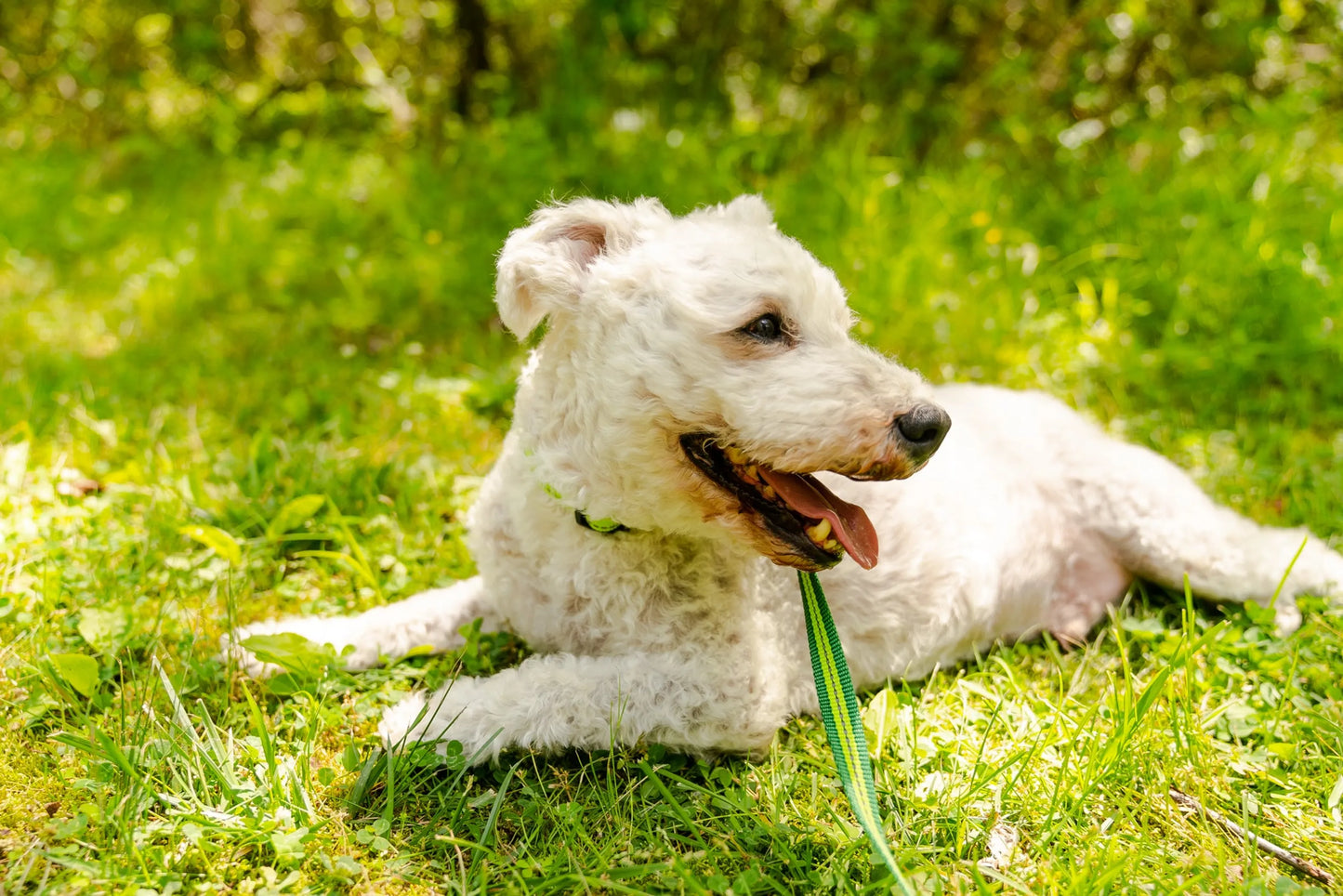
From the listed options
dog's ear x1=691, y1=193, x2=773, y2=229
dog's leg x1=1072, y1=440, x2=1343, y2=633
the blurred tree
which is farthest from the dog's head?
the blurred tree

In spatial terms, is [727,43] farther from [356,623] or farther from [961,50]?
[356,623]

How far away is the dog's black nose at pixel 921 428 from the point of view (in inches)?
79.6

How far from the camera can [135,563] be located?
2.96 m

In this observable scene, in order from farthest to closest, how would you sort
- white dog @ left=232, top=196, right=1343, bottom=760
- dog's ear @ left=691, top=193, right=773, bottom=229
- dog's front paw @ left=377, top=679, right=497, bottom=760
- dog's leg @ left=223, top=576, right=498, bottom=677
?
1. dog's leg @ left=223, top=576, right=498, bottom=677
2. dog's ear @ left=691, top=193, right=773, bottom=229
3. dog's front paw @ left=377, top=679, right=497, bottom=760
4. white dog @ left=232, top=196, right=1343, bottom=760

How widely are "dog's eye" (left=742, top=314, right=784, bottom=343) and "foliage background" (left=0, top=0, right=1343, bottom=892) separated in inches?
42.3

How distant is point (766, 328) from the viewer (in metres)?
2.17

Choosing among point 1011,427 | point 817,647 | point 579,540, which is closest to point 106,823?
point 579,540

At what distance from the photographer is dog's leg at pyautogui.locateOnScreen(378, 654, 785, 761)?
7.39 ft

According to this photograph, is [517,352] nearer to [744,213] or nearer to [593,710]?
[744,213]

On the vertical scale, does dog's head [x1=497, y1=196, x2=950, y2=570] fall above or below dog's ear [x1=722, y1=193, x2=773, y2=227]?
below

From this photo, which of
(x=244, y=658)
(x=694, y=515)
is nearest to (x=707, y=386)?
(x=694, y=515)

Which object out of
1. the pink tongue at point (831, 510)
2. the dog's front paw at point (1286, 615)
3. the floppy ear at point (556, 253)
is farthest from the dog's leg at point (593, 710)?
the dog's front paw at point (1286, 615)

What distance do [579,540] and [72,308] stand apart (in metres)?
3.92

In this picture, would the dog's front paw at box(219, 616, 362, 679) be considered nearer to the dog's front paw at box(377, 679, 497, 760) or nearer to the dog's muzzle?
the dog's front paw at box(377, 679, 497, 760)
